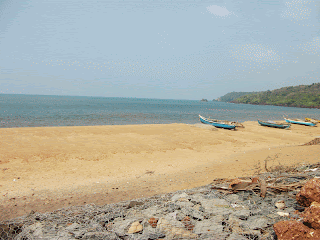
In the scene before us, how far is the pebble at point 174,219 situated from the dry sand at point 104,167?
6.44 ft

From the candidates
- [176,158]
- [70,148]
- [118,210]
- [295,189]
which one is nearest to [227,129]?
[176,158]

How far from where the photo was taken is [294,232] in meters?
3.12

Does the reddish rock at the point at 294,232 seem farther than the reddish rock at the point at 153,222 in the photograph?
No

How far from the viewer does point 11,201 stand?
21.3ft

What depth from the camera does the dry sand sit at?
22.9ft

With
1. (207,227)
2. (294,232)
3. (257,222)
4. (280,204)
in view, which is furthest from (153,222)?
(280,204)

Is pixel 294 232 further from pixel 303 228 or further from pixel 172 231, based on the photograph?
pixel 172 231

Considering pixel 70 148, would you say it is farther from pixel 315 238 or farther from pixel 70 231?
pixel 315 238

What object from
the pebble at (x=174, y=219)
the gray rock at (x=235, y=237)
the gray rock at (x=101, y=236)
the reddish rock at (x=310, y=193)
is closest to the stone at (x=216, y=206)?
the pebble at (x=174, y=219)

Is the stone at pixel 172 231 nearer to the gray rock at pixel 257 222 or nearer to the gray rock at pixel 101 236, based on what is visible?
the gray rock at pixel 101 236

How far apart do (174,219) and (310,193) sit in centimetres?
280

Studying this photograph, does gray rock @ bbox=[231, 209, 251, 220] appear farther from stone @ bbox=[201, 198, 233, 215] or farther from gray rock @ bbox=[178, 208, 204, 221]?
gray rock @ bbox=[178, 208, 204, 221]

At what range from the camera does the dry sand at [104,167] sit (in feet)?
22.9

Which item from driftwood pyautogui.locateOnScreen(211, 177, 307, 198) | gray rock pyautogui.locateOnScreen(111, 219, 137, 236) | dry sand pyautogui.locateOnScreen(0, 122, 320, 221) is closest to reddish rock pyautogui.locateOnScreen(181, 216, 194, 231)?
gray rock pyautogui.locateOnScreen(111, 219, 137, 236)
